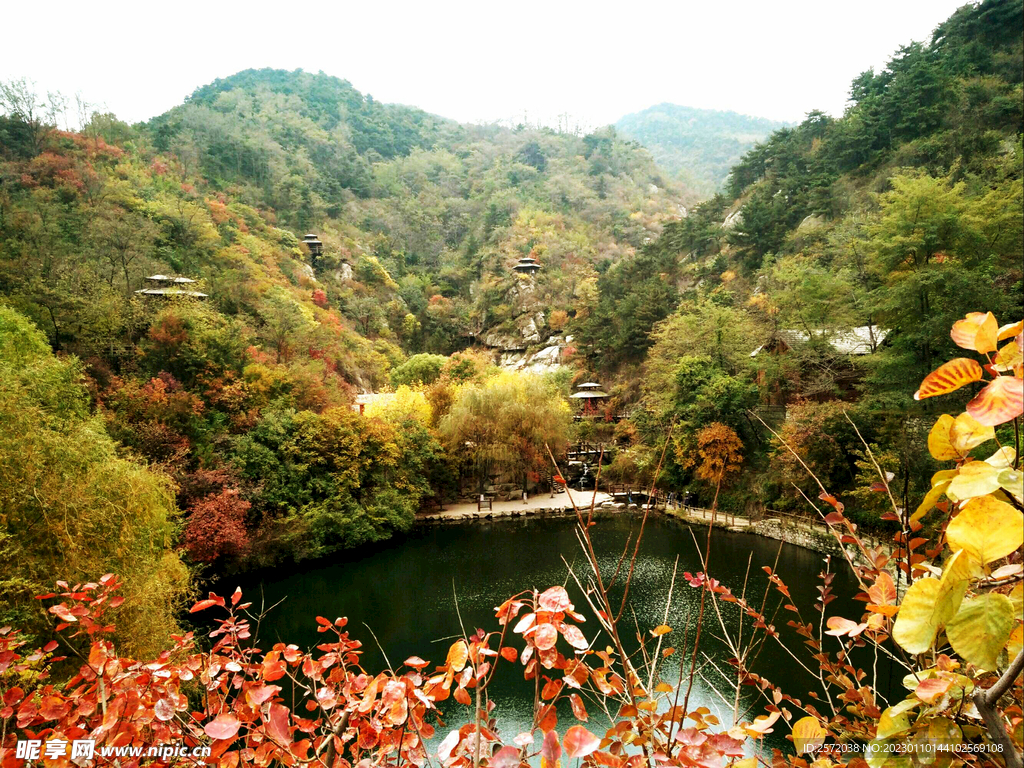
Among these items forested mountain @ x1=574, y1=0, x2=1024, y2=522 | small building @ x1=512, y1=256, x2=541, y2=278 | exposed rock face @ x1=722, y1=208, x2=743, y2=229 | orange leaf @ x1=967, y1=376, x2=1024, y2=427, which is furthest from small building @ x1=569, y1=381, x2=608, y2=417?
orange leaf @ x1=967, y1=376, x2=1024, y2=427

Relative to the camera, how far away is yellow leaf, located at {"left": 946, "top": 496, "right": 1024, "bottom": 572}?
504 millimetres

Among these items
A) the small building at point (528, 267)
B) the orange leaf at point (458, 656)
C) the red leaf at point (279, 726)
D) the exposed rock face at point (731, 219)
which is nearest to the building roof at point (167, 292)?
the red leaf at point (279, 726)

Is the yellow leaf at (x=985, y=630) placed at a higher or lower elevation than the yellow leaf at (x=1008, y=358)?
lower

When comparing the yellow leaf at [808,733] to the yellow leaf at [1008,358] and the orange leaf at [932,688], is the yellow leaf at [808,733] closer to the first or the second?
the orange leaf at [932,688]

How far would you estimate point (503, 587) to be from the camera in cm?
952

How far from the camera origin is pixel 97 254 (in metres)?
13.5

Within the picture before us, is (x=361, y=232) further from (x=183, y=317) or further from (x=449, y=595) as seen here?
(x=449, y=595)

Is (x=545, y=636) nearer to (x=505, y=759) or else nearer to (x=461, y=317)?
(x=505, y=759)

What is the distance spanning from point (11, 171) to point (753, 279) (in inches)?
927

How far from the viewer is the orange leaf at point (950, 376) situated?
563mm

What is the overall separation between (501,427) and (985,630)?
14.7m

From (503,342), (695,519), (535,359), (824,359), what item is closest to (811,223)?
(824,359)

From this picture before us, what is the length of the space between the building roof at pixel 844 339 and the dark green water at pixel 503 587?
16.7ft

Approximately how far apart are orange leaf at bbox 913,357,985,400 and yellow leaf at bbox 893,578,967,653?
0.20 m
